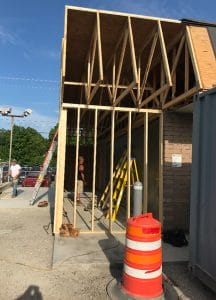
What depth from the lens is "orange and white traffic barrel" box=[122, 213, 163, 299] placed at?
4473mm

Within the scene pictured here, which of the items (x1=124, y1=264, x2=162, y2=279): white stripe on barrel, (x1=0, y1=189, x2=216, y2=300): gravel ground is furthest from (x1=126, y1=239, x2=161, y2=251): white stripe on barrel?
(x1=0, y1=189, x2=216, y2=300): gravel ground

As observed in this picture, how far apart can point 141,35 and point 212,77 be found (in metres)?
2.40

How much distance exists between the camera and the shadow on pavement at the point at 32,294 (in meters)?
4.44

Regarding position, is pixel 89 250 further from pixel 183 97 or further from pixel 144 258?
pixel 183 97

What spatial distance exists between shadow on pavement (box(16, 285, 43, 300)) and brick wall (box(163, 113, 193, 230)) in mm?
3897

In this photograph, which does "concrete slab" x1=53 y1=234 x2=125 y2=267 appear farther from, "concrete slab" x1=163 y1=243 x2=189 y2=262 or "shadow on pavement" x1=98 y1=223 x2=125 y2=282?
"concrete slab" x1=163 y1=243 x2=189 y2=262

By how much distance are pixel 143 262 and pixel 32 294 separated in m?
1.49

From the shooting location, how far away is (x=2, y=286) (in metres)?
4.76

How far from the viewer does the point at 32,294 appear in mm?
4555

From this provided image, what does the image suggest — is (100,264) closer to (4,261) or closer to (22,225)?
(4,261)

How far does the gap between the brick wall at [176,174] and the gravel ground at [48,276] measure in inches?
86.5

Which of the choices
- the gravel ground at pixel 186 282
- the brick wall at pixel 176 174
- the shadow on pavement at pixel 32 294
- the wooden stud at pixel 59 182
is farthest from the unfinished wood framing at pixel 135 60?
the shadow on pavement at pixel 32 294

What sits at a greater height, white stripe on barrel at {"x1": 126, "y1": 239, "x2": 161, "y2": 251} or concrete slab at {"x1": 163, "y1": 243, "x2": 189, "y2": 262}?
white stripe on barrel at {"x1": 126, "y1": 239, "x2": 161, "y2": 251}

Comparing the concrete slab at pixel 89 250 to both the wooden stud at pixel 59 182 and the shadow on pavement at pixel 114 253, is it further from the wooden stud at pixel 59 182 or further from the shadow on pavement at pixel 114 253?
the wooden stud at pixel 59 182
